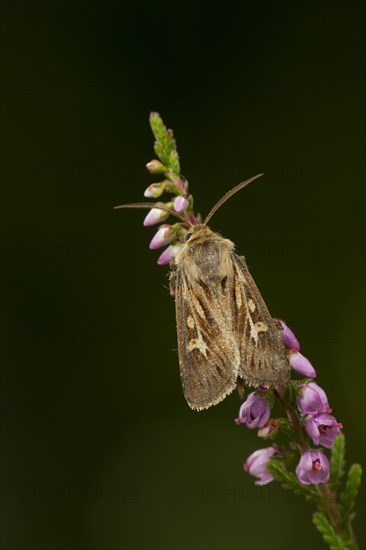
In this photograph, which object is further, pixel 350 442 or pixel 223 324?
pixel 350 442

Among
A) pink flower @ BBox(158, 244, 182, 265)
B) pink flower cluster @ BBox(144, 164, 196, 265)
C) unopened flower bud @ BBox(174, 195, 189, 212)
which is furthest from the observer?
pink flower @ BBox(158, 244, 182, 265)

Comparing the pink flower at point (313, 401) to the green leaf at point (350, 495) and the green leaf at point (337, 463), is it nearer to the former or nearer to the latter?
the green leaf at point (337, 463)

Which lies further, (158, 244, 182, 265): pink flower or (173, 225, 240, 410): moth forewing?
(158, 244, 182, 265): pink flower

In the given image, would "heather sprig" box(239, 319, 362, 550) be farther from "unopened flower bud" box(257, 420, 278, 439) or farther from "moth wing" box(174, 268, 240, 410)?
"moth wing" box(174, 268, 240, 410)

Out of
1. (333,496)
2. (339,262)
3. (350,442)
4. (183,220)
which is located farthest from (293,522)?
(183,220)

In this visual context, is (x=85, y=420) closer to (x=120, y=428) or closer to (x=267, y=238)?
(x=120, y=428)

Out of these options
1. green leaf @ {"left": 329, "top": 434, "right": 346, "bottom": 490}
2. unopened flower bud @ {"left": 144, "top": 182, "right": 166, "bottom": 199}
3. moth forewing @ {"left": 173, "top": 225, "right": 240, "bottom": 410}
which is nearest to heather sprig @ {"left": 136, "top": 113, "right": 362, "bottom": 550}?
green leaf @ {"left": 329, "top": 434, "right": 346, "bottom": 490}

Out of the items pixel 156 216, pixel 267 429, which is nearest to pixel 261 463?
pixel 267 429
